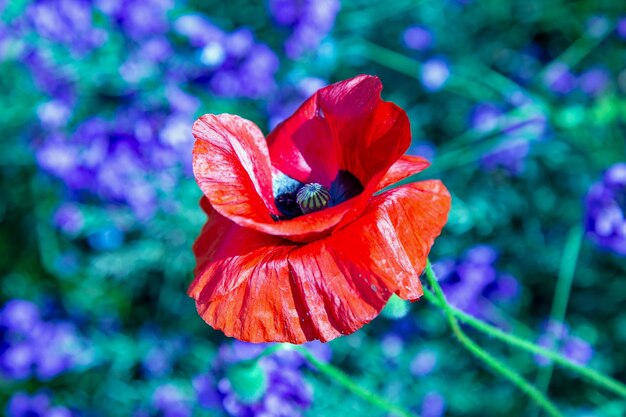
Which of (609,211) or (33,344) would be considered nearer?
(609,211)

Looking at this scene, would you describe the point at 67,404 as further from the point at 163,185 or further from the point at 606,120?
the point at 606,120

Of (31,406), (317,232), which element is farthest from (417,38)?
(31,406)

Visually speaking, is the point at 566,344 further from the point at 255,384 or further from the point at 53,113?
the point at 53,113

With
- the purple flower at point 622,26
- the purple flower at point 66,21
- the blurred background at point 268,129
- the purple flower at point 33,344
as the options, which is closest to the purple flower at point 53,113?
the blurred background at point 268,129

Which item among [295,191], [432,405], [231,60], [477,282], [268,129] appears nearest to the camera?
[295,191]

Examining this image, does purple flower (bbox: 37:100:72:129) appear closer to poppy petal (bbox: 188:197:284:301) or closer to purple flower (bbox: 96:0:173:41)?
purple flower (bbox: 96:0:173:41)

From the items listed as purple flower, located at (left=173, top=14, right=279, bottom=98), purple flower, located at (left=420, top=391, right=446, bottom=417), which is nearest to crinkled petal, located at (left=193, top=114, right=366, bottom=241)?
purple flower, located at (left=173, top=14, right=279, bottom=98)

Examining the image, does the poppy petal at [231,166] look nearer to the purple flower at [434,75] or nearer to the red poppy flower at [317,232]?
the red poppy flower at [317,232]
